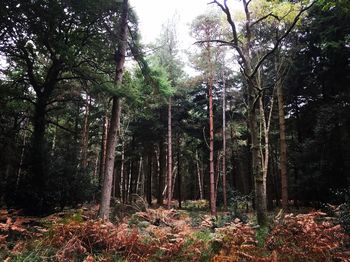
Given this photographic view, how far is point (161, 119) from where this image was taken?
23547 mm

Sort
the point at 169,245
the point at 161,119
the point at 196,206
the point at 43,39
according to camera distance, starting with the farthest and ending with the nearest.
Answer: the point at 196,206
the point at 161,119
the point at 43,39
the point at 169,245

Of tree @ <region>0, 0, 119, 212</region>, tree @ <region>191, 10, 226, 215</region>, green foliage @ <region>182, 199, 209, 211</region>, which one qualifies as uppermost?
tree @ <region>191, 10, 226, 215</region>

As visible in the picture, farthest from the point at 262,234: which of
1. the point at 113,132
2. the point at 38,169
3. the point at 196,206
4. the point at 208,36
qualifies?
the point at 196,206

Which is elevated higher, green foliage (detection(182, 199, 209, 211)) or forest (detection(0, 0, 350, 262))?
forest (detection(0, 0, 350, 262))

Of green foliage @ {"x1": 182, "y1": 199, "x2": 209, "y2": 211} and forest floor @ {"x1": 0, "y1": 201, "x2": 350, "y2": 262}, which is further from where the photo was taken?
A: green foliage @ {"x1": 182, "y1": 199, "x2": 209, "y2": 211}

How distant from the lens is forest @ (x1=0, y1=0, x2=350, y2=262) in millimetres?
5758

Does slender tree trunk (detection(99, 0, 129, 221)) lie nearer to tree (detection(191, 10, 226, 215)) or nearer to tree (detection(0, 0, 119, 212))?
tree (detection(0, 0, 119, 212))

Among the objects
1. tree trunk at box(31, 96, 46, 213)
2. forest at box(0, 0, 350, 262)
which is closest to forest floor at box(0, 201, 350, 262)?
forest at box(0, 0, 350, 262)

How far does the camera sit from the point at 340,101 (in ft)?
52.3

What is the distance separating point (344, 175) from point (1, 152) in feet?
53.4

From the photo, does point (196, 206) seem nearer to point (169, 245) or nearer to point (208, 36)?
point (208, 36)

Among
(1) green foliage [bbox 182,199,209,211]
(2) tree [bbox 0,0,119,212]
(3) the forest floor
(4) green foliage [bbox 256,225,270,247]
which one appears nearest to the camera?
(3) the forest floor

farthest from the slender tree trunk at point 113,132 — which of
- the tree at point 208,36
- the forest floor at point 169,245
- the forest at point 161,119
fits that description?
the tree at point 208,36

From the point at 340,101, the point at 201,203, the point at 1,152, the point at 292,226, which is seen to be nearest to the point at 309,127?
the point at 340,101
